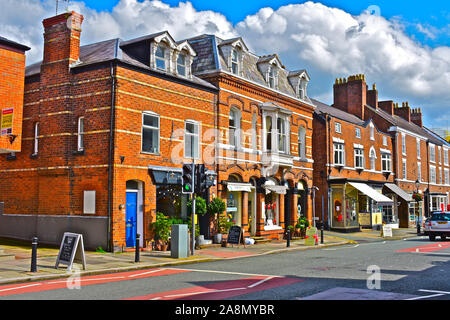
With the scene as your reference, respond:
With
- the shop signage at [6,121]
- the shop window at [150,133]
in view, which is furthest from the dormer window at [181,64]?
the shop signage at [6,121]

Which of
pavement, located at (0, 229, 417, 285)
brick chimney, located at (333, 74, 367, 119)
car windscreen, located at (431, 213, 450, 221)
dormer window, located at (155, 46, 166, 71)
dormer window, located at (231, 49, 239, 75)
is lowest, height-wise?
pavement, located at (0, 229, 417, 285)

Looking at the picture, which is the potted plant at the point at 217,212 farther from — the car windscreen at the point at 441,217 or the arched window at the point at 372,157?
the arched window at the point at 372,157

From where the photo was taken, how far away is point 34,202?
69.6ft

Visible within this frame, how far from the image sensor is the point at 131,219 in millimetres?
19578

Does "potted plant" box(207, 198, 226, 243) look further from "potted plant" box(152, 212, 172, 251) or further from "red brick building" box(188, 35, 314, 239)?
"potted plant" box(152, 212, 172, 251)

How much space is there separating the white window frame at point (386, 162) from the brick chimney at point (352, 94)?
4.27 m

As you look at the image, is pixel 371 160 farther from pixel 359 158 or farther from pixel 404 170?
pixel 404 170

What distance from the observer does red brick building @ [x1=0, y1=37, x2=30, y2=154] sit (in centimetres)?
1733

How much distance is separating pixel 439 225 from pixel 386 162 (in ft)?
55.7

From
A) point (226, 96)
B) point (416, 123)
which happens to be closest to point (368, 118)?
point (416, 123)

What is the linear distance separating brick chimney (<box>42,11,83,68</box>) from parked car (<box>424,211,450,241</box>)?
22.4 m

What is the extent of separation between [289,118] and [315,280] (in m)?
18.9

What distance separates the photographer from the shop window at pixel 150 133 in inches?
798

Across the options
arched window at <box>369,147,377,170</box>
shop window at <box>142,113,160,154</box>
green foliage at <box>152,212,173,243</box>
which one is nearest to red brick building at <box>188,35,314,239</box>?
shop window at <box>142,113,160,154</box>
